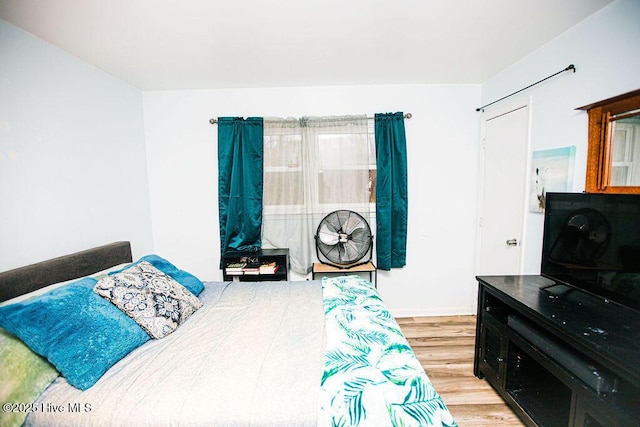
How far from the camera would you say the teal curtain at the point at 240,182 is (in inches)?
102

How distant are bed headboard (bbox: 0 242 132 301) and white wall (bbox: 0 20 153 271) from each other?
18 cm

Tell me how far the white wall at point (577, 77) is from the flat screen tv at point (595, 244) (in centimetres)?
29

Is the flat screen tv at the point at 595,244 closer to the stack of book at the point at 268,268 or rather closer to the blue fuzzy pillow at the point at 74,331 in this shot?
the stack of book at the point at 268,268

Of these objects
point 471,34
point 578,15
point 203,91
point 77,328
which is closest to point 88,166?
point 203,91

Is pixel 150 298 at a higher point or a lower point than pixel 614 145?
lower

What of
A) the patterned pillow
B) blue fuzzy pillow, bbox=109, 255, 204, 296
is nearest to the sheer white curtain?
blue fuzzy pillow, bbox=109, 255, 204, 296

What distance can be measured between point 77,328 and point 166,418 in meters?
0.62

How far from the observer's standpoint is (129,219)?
94.7 inches

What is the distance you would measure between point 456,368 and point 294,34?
2.73 m

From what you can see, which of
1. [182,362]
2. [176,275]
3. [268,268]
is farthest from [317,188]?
[182,362]

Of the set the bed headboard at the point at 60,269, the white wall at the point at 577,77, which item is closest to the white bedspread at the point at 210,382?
the bed headboard at the point at 60,269

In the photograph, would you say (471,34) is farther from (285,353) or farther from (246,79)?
(285,353)

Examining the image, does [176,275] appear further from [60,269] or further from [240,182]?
[240,182]

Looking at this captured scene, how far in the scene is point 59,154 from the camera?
176 cm
